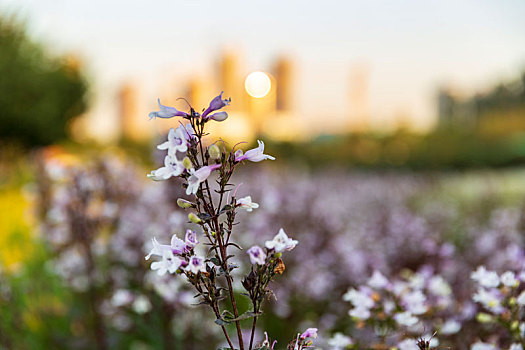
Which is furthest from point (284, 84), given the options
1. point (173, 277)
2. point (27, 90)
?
point (173, 277)

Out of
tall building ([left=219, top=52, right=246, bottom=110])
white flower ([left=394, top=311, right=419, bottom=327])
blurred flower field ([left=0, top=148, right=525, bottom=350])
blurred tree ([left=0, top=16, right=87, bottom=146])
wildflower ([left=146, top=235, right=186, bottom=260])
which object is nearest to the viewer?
wildflower ([left=146, top=235, right=186, bottom=260])

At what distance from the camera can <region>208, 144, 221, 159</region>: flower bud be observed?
1197mm

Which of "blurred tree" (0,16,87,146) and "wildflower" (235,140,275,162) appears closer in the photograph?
"wildflower" (235,140,275,162)

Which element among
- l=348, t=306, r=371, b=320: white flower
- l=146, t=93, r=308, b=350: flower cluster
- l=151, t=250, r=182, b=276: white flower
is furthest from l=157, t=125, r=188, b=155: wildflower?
l=348, t=306, r=371, b=320: white flower

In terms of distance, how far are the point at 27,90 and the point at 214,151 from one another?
17299mm

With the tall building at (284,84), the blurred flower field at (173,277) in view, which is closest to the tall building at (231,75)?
the tall building at (284,84)

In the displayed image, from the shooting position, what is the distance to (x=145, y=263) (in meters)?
3.47

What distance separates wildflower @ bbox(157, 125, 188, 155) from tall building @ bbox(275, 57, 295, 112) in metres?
37.2

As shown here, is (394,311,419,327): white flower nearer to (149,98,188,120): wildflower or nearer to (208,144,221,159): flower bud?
(208,144,221,159): flower bud

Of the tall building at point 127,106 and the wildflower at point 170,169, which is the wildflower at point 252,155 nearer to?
the wildflower at point 170,169

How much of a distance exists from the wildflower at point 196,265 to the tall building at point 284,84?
37.2 m

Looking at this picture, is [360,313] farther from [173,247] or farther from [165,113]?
[165,113]

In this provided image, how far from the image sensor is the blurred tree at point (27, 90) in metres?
16.3

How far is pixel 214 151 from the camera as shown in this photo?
1207 millimetres
